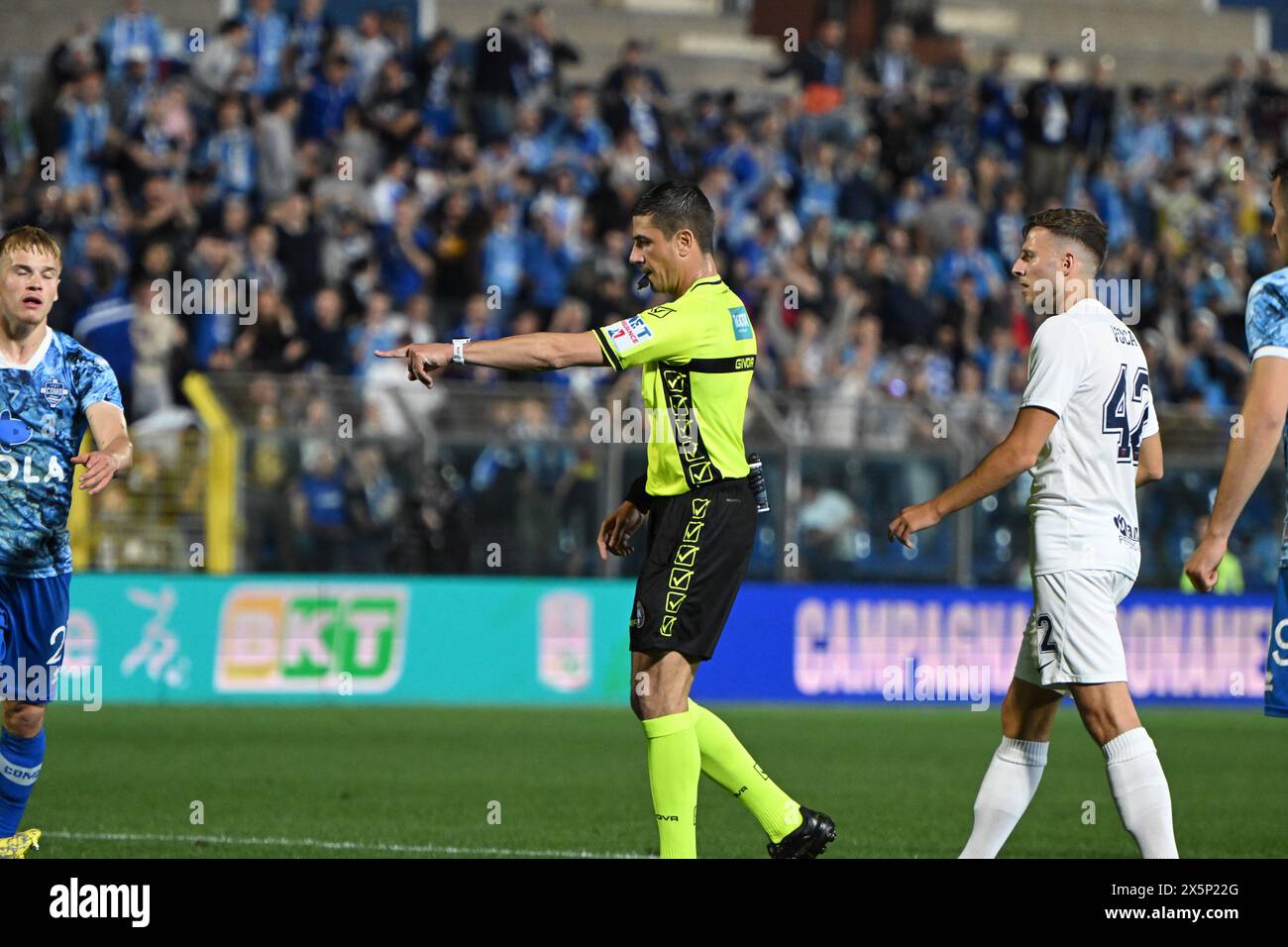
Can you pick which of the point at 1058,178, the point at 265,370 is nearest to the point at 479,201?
the point at 265,370

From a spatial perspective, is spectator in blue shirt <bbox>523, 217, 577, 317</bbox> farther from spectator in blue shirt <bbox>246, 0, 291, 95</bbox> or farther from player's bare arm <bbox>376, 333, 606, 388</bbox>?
player's bare arm <bbox>376, 333, 606, 388</bbox>

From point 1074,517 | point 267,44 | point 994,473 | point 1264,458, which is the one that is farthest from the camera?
point 267,44

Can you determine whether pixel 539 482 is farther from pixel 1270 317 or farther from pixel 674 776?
pixel 1270 317

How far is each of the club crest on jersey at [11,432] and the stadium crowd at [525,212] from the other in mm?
8374

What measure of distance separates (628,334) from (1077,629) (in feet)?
Result: 5.85

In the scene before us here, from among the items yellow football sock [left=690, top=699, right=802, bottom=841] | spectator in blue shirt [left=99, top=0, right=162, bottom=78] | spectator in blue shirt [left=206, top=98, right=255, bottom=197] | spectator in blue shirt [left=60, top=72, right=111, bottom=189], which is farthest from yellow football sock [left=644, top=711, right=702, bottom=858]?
spectator in blue shirt [left=99, top=0, right=162, bottom=78]

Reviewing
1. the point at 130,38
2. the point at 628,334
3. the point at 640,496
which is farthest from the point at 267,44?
the point at 628,334

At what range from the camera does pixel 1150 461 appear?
22.0ft

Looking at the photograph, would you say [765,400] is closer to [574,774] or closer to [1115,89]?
[574,774]

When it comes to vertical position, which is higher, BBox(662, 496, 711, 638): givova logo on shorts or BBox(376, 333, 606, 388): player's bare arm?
BBox(376, 333, 606, 388): player's bare arm

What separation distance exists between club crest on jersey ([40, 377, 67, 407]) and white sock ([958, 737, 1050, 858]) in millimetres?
3641

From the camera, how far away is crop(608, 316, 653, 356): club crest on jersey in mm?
6363

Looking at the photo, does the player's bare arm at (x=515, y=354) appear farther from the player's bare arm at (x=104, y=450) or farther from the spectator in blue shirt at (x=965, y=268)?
the spectator in blue shirt at (x=965, y=268)

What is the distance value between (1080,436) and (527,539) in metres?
10.1
